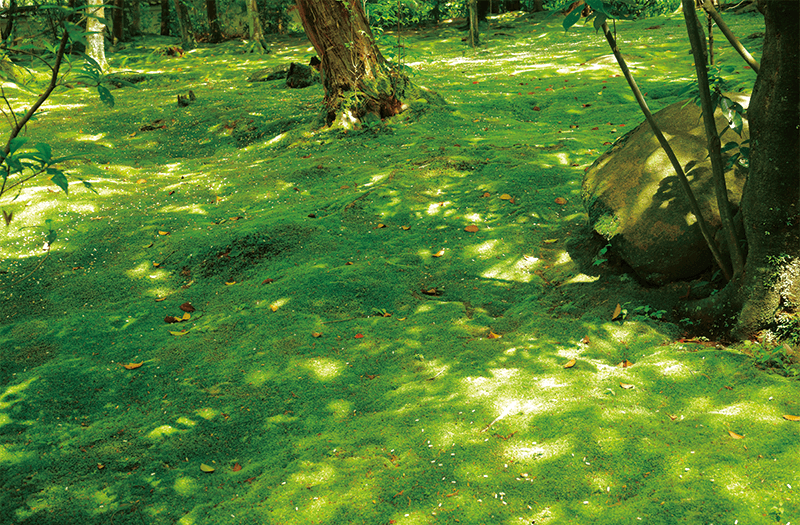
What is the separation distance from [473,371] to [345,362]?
3.12 ft

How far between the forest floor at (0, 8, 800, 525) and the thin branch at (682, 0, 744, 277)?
496 mm

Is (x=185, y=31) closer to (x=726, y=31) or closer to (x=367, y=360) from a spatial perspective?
(x=367, y=360)

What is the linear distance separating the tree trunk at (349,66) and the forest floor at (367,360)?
102 centimetres

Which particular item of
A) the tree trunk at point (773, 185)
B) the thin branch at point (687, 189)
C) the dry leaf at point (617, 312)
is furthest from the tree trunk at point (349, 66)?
the tree trunk at point (773, 185)

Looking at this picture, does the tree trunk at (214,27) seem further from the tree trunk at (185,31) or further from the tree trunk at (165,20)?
the tree trunk at (165,20)

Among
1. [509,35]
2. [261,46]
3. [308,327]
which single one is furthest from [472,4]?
[308,327]

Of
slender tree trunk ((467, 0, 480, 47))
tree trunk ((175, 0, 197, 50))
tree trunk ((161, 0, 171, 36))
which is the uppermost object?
tree trunk ((161, 0, 171, 36))

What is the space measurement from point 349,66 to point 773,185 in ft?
22.5

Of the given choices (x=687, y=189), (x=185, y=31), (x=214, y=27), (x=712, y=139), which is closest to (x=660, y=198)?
(x=687, y=189)

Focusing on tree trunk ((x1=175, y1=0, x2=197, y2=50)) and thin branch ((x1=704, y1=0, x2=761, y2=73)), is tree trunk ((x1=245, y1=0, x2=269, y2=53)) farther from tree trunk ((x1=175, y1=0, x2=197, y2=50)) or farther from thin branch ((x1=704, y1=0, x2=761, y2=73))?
thin branch ((x1=704, y1=0, x2=761, y2=73))

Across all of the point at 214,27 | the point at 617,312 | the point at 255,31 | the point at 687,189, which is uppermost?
the point at 214,27

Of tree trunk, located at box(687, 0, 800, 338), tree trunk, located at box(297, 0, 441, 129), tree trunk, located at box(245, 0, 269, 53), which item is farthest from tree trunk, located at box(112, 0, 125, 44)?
tree trunk, located at box(687, 0, 800, 338)

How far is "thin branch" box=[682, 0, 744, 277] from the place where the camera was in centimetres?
301

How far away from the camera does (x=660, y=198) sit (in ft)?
14.0
